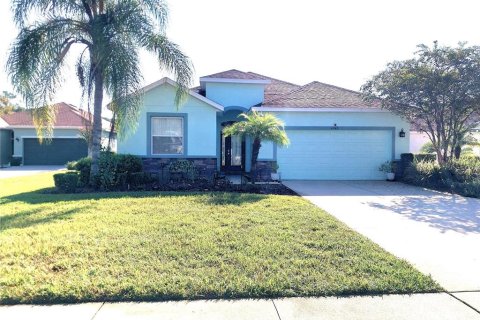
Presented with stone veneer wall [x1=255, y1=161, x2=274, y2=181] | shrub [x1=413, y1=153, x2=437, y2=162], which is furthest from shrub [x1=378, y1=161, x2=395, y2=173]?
stone veneer wall [x1=255, y1=161, x2=274, y2=181]

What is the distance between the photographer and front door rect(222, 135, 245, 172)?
52.5ft

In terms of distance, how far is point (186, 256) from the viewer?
4625 millimetres

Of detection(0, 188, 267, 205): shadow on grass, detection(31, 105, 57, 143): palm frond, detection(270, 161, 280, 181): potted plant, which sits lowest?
detection(0, 188, 267, 205): shadow on grass

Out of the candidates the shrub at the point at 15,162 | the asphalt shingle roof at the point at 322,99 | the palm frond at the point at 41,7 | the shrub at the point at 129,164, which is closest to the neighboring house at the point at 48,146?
the shrub at the point at 15,162

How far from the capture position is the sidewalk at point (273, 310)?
322 cm

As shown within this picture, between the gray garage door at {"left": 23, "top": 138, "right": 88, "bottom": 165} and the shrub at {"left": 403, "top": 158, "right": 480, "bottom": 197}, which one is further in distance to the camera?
the gray garage door at {"left": 23, "top": 138, "right": 88, "bottom": 165}

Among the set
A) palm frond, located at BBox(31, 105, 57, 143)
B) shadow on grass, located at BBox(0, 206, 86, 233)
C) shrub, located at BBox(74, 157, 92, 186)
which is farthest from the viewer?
shrub, located at BBox(74, 157, 92, 186)

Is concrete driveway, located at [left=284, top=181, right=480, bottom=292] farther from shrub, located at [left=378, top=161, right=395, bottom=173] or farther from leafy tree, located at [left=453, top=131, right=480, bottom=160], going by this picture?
leafy tree, located at [left=453, top=131, right=480, bottom=160]

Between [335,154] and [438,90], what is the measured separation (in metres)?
4.80

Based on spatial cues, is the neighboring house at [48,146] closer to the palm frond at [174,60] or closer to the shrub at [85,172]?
the shrub at [85,172]

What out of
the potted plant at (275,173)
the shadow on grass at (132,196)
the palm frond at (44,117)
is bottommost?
the shadow on grass at (132,196)

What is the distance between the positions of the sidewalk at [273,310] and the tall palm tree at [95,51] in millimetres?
7597

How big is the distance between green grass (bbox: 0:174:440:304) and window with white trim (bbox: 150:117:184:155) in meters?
5.79

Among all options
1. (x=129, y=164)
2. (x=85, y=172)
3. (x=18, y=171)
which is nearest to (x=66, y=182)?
(x=85, y=172)
